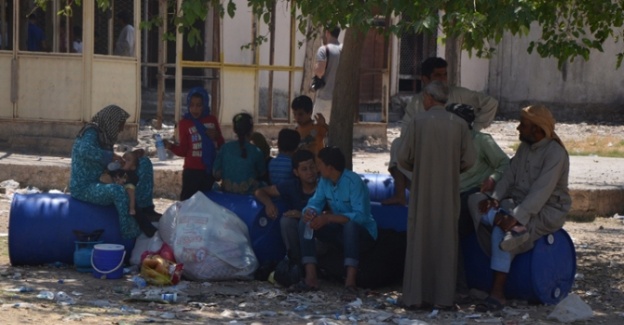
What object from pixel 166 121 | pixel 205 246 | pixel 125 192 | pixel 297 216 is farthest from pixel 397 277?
pixel 166 121

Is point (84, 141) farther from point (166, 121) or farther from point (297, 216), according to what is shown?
point (166, 121)

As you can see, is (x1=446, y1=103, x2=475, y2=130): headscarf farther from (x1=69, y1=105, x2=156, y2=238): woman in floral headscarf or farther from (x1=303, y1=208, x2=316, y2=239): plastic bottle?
(x1=69, y1=105, x2=156, y2=238): woman in floral headscarf

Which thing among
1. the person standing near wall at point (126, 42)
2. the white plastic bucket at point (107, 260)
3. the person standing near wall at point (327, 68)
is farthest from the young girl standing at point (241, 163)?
the person standing near wall at point (126, 42)

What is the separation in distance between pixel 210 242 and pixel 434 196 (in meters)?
1.83

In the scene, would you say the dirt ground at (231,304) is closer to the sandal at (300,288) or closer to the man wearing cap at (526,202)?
the sandal at (300,288)

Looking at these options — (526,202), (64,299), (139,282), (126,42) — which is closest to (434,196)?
(526,202)

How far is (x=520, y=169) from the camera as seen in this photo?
735 cm

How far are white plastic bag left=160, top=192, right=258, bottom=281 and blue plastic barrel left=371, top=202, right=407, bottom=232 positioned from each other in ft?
3.21

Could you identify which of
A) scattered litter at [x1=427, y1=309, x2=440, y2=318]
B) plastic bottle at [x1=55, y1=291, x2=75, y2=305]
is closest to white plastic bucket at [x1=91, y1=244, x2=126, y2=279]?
plastic bottle at [x1=55, y1=291, x2=75, y2=305]

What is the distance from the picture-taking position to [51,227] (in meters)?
8.28

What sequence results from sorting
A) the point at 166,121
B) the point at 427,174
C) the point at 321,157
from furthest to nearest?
the point at 166,121
the point at 321,157
the point at 427,174

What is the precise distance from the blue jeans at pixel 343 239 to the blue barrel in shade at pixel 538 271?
0.75 m

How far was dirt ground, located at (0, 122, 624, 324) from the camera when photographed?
6707mm

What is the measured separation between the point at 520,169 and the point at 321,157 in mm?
1373
